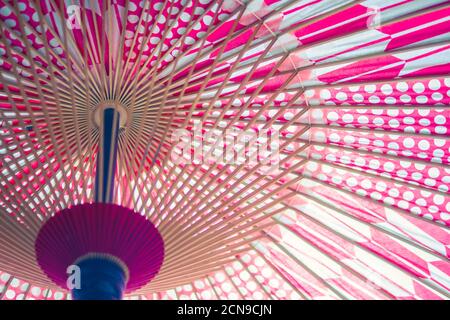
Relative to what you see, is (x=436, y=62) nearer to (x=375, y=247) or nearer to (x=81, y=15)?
(x=375, y=247)

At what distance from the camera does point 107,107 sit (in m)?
7.16

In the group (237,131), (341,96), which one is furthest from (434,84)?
(237,131)

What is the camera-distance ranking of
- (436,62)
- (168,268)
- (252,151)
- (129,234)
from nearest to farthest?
1. (129,234)
2. (436,62)
3. (168,268)
4. (252,151)

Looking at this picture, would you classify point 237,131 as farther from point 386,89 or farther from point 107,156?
point 386,89

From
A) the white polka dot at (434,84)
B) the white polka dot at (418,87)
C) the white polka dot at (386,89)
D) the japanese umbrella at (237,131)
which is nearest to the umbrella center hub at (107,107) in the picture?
the japanese umbrella at (237,131)

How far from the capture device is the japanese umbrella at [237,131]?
5852 mm

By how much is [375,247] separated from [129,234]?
375 centimetres

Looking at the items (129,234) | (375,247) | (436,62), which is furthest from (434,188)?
(129,234)

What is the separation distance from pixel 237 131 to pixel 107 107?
1.75 meters

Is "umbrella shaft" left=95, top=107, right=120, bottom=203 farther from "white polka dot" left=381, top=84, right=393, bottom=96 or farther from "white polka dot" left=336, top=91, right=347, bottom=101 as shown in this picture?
"white polka dot" left=381, top=84, right=393, bottom=96

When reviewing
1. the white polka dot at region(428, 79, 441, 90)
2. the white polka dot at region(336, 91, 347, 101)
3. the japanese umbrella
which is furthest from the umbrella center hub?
the white polka dot at region(428, 79, 441, 90)

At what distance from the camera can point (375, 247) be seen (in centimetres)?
780

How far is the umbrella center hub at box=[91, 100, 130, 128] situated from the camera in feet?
23.4
